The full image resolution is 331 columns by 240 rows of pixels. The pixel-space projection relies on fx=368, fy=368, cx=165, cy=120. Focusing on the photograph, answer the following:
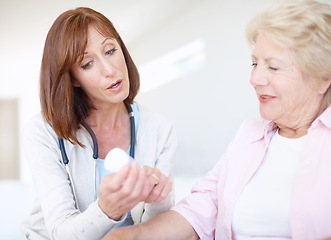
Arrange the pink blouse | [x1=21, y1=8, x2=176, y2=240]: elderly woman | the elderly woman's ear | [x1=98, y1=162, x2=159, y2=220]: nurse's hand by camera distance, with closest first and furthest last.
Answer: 1. [x1=98, y1=162, x2=159, y2=220]: nurse's hand
2. the pink blouse
3. the elderly woman's ear
4. [x1=21, y1=8, x2=176, y2=240]: elderly woman

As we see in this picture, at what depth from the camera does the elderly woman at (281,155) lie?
1.03 meters

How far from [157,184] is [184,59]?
3327mm

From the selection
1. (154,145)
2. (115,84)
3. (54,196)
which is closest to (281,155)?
(154,145)

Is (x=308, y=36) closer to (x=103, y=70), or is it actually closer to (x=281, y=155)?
(x=281, y=155)

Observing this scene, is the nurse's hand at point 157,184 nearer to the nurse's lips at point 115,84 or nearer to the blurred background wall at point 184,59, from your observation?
the nurse's lips at point 115,84

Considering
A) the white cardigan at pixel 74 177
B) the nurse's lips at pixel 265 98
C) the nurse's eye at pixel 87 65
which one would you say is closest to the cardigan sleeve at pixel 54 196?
the white cardigan at pixel 74 177

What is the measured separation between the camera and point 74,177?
4.37ft

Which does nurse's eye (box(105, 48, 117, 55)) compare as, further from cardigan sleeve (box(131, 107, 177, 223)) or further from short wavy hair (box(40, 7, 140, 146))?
cardigan sleeve (box(131, 107, 177, 223))

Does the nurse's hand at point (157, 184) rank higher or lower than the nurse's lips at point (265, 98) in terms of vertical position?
lower

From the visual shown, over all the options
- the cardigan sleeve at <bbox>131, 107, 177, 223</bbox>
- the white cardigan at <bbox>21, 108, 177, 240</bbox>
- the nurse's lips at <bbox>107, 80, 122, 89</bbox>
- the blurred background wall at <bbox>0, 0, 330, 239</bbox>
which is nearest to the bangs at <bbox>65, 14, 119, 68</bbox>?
the nurse's lips at <bbox>107, 80, 122, 89</bbox>

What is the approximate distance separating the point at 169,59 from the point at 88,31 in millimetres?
3166

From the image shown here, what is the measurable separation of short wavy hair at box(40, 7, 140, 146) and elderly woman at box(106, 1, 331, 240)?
1.51ft

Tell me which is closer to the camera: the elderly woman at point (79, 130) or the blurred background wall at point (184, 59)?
the elderly woman at point (79, 130)

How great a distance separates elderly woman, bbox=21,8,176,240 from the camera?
→ 1260 millimetres
